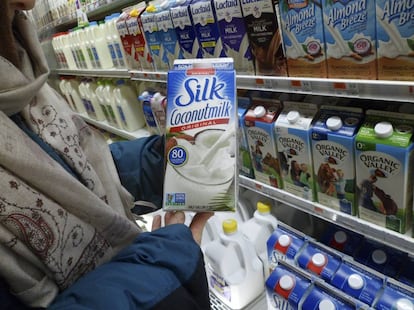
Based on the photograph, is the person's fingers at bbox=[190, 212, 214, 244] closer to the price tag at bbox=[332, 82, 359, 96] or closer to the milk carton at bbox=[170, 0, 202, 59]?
the price tag at bbox=[332, 82, 359, 96]

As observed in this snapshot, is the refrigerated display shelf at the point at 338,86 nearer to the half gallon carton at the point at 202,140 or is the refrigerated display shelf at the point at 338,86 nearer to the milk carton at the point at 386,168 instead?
the milk carton at the point at 386,168

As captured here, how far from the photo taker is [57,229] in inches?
25.4

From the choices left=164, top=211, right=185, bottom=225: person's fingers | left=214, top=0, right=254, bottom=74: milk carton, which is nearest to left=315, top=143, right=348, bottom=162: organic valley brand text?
left=214, top=0, right=254, bottom=74: milk carton

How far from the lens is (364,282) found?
1.02 m

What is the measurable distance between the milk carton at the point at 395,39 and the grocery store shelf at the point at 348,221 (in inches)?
17.6

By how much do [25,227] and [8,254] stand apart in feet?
0.17

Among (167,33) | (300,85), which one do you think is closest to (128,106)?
(167,33)

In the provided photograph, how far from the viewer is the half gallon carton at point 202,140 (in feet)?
2.63

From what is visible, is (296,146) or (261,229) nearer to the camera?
(296,146)

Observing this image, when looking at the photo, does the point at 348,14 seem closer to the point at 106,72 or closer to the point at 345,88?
the point at 345,88

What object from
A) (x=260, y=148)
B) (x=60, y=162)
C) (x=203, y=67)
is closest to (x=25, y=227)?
(x=60, y=162)

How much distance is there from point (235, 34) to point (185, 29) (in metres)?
0.27

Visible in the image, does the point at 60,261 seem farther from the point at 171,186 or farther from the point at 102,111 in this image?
the point at 102,111

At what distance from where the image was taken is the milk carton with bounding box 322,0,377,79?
2.75ft
